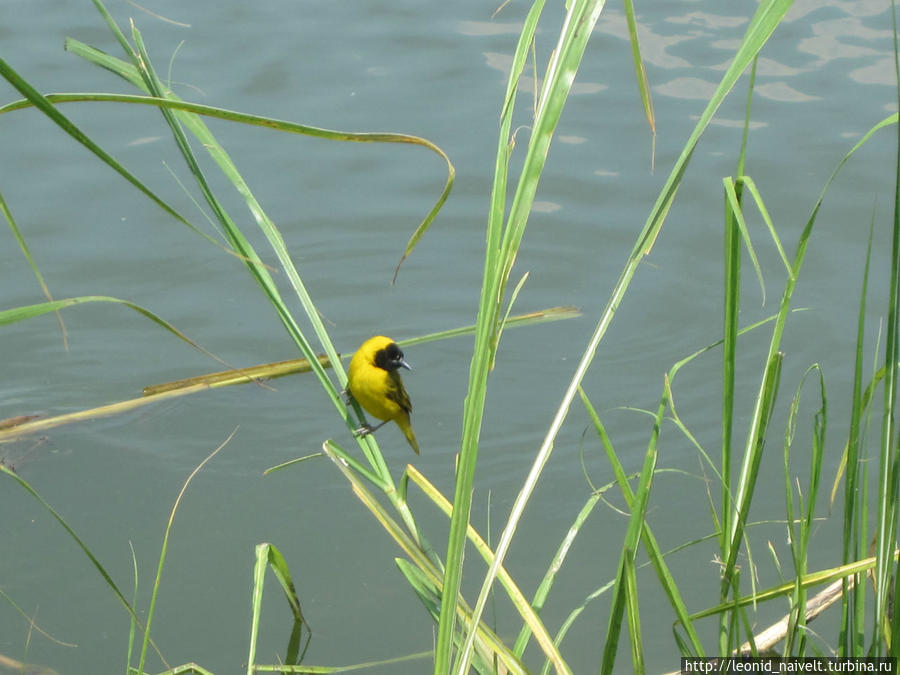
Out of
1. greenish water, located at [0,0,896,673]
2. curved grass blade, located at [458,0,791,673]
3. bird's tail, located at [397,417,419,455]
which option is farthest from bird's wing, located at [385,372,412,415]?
curved grass blade, located at [458,0,791,673]

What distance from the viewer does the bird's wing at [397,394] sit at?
4.15m

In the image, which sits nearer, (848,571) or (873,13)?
(848,571)

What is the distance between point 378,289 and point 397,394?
1.99 m

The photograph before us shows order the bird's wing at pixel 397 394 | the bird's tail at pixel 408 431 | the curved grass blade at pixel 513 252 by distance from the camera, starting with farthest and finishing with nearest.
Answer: the bird's tail at pixel 408 431
the bird's wing at pixel 397 394
the curved grass blade at pixel 513 252

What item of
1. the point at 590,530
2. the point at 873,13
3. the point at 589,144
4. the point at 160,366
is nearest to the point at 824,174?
the point at 589,144

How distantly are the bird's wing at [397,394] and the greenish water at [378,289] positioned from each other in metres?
0.55

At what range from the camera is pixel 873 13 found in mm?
8141

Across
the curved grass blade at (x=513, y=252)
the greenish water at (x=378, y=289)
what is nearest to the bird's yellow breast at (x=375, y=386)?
the greenish water at (x=378, y=289)

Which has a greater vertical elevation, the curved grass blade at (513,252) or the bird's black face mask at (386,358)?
the curved grass blade at (513,252)

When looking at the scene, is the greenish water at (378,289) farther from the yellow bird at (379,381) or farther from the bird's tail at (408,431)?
the yellow bird at (379,381)

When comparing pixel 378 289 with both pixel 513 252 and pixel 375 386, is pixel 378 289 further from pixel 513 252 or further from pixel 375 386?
pixel 513 252

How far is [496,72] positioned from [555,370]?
3287mm

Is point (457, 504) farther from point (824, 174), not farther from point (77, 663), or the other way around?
point (824, 174)

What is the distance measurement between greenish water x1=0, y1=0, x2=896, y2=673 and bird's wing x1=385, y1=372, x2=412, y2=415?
0.55 m
